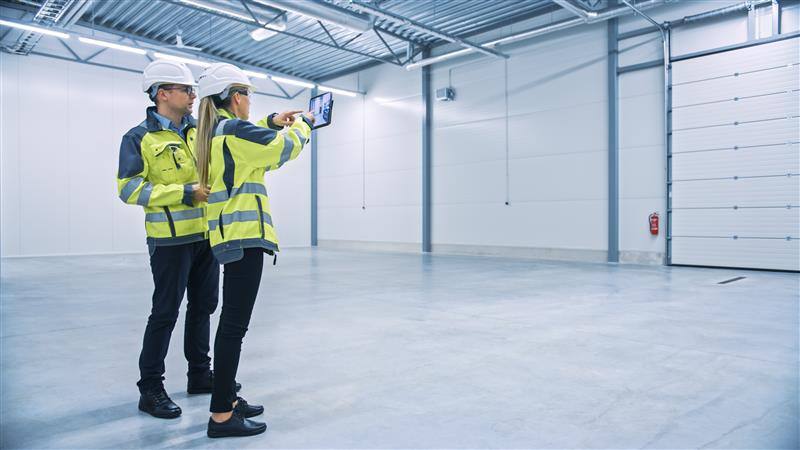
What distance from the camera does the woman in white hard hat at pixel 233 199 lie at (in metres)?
2.31

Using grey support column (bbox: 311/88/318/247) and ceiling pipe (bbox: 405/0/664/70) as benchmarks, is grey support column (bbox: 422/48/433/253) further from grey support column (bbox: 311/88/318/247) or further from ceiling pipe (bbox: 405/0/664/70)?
grey support column (bbox: 311/88/318/247)

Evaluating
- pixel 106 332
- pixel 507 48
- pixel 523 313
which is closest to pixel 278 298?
pixel 106 332

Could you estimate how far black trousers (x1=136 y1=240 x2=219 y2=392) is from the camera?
274 centimetres

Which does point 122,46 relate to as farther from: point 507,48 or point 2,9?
point 507,48

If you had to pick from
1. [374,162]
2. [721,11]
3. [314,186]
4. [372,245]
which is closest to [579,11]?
[721,11]

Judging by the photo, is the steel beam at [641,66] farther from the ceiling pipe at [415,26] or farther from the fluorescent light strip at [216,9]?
the fluorescent light strip at [216,9]

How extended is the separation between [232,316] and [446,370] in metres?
1.63

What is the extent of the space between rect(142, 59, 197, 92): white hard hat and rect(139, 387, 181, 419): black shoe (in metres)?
1.55

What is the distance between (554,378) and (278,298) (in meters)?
4.17

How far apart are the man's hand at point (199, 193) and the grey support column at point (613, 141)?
10693mm

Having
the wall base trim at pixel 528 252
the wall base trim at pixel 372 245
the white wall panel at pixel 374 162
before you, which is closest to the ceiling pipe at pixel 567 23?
the white wall panel at pixel 374 162

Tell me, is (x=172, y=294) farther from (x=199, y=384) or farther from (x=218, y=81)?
(x=218, y=81)

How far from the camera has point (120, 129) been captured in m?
15.4

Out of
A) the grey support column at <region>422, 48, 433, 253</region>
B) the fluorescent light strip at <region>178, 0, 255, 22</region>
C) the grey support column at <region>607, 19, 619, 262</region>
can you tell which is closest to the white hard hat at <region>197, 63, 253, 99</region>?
the fluorescent light strip at <region>178, 0, 255, 22</region>
